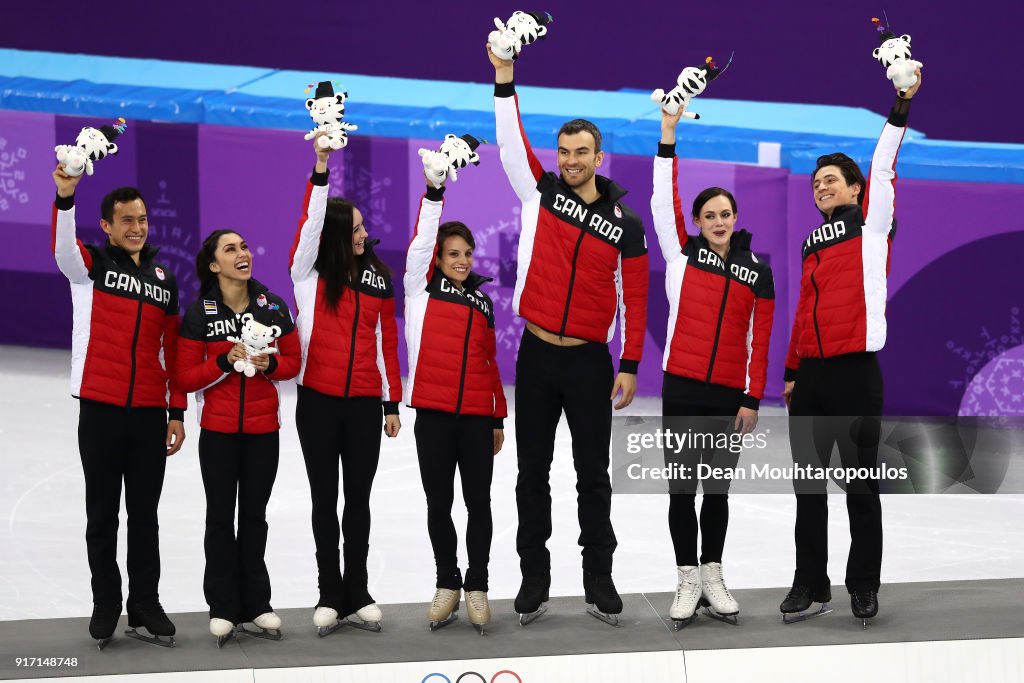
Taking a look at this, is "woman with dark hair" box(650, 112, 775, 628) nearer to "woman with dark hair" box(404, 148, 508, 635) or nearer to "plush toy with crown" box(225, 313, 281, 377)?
"woman with dark hair" box(404, 148, 508, 635)

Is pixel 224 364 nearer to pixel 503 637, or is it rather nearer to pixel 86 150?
pixel 86 150

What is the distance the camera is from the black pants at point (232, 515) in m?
4.74

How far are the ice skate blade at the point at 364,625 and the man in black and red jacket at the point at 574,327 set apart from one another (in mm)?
517

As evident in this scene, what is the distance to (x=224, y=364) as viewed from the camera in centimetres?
469

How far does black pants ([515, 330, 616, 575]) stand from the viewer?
4934mm

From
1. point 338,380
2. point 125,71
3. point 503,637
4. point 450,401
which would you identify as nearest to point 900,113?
point 450,401

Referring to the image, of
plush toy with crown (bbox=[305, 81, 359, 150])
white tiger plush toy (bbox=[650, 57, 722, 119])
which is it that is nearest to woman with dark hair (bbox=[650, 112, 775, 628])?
white tiger plush toy (bbox=[650, 57, 722, 119])

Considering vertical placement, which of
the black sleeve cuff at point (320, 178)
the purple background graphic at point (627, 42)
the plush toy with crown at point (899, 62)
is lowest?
the black sleeve cuff at point (320, 178)

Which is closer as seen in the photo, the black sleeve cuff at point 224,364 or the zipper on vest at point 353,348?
the black sleeve cuff at point 224,364

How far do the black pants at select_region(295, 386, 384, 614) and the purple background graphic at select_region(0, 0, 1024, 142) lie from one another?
6191mm

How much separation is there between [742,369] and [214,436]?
1.89 metres

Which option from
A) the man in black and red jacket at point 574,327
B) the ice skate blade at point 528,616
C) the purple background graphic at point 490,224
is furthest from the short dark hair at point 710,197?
the purple background graphic at point 490,224

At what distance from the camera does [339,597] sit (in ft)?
16.2

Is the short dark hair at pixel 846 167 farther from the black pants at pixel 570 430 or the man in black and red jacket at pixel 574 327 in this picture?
the black pants at pixel 570 430
